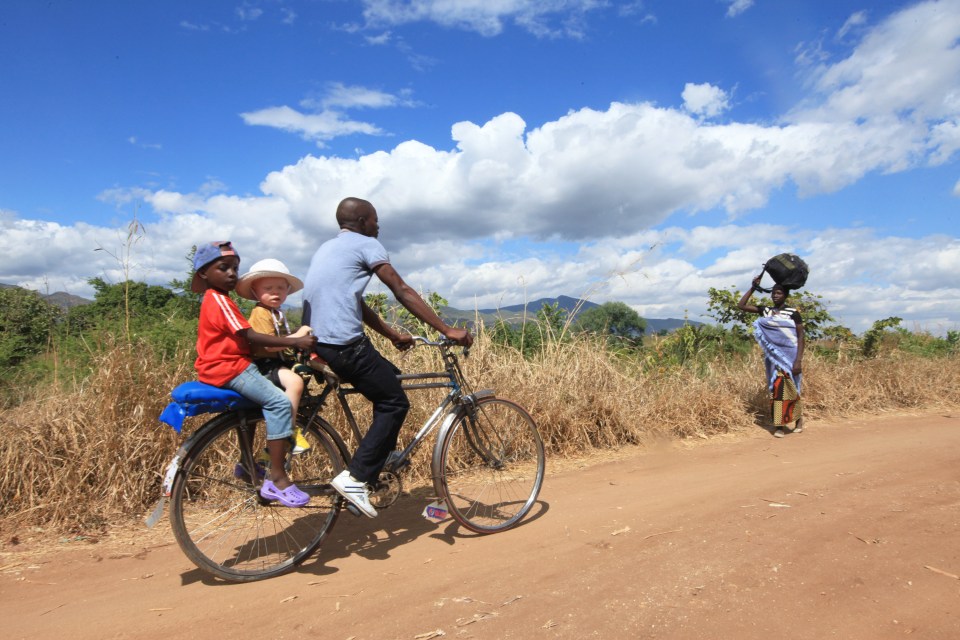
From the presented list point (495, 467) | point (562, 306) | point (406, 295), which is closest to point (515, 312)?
point (562, 306)

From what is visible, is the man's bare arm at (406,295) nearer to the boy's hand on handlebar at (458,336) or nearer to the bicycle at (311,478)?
the boy's hand on handlebar at (458,336)

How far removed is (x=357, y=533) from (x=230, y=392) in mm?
1472

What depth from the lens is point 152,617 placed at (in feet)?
9.59

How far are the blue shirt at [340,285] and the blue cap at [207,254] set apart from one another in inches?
19.0

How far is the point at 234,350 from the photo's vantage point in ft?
10.7

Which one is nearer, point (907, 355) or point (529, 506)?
point (529, 506)

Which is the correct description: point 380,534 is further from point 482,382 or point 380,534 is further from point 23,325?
point 23,325

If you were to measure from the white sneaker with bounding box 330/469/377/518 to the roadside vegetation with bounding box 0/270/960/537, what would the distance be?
1627mm

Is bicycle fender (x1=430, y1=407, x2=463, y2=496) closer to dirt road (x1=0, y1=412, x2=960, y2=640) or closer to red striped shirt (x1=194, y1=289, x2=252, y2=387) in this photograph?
dirt road (x1=0, y1=412, x2=960, y2=640)

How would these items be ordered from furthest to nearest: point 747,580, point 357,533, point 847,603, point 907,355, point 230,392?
point 907,355
point 357,533
point 230,392
point 747,580
point 847,603

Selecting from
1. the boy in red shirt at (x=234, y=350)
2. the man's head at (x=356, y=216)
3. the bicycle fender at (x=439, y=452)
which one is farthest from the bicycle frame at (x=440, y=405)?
the man's head at (x=356, y=216)

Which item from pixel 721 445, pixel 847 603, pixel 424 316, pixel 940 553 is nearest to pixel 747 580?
pixel 847 603

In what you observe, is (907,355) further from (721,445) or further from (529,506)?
(529,506)

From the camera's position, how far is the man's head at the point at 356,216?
3.66 metres
